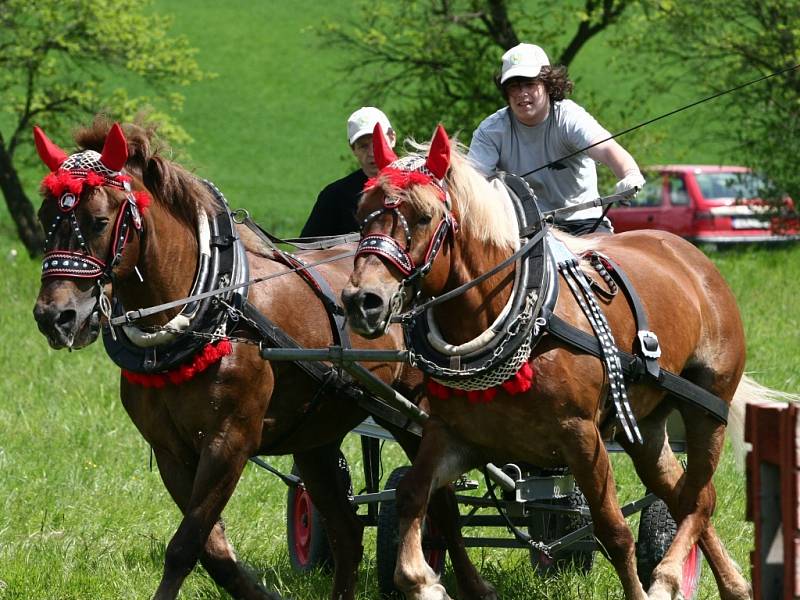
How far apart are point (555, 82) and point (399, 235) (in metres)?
1.57

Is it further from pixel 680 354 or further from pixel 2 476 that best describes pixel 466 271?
pixel 2 476

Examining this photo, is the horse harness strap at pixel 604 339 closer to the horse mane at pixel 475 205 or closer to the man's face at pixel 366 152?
the horse mane at pixel 475 205

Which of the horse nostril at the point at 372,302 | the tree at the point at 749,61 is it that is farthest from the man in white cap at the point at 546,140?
the tree at the point at 749,61

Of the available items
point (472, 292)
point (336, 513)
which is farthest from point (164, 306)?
point (336, 513)

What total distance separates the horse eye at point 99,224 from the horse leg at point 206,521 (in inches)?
34.3

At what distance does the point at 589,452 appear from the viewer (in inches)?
167

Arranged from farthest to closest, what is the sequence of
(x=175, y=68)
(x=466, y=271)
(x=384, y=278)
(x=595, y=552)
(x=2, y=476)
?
(x=175, y=68) < (x=2, y=476) < (x=595, y=552) < (x=466, y=271) < (x=384, y=278)

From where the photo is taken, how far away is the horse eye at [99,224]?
4.30 meters

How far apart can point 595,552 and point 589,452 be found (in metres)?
1.76

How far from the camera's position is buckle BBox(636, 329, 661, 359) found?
4539 millimetres

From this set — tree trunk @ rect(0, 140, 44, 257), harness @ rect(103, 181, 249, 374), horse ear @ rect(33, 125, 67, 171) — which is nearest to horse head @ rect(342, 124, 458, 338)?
harness @ rect(103, 181, 249, 374)

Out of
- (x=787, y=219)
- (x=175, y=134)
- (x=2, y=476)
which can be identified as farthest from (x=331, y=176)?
(x=2, y=476)

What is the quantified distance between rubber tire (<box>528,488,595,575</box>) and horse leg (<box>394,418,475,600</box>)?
102 centimetres

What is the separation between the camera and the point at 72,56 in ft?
62.4
